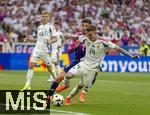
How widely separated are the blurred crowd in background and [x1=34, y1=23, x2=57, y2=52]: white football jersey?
14975mm

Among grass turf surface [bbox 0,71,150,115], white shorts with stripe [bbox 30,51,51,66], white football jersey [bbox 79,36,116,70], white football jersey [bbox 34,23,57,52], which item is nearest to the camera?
grass turf surface [bbox 0,71,150,115]

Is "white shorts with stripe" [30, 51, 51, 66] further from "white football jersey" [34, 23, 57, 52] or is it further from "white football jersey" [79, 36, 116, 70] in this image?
"white football jersey" [79, 36, 116, 70]

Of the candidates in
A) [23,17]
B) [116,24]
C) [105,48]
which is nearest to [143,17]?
[116,24]

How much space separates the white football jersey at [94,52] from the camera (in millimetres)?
14742

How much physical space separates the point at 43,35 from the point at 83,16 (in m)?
19.1

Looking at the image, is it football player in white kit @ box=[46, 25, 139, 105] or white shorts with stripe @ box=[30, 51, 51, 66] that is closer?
football player in white kit @ box=[46, 25, 139, 105]

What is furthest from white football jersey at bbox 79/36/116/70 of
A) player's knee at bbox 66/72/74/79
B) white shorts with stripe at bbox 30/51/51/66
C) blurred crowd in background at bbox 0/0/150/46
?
blurred crowd in background at bbox 0/0/150/46

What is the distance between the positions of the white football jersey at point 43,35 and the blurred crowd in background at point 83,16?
49.1 feet

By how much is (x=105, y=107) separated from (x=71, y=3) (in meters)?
26.4

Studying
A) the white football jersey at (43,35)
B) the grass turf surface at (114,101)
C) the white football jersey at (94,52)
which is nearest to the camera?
the grass turf surface at (114,101)

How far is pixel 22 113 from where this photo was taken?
12398 millimetres

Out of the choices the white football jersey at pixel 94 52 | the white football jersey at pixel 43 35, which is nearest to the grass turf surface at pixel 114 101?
the white football jersey at pixel 94 52

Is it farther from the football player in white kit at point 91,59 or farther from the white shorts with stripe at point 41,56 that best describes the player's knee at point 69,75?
the white shorts with stripe at point 41,56

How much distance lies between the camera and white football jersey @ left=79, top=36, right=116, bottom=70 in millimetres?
14742
